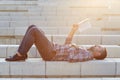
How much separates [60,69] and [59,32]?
8.33 ft

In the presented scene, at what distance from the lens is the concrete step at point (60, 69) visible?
5.74 m

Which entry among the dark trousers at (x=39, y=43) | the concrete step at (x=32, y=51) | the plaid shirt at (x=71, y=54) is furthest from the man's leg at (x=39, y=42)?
the concrete step at (x=32, y=51)

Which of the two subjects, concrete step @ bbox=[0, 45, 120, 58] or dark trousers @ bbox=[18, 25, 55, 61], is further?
concrete step @ bbox=[0, 45, 120, 58]

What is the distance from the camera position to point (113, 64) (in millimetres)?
5809

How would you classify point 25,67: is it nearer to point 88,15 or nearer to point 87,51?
point 87,51

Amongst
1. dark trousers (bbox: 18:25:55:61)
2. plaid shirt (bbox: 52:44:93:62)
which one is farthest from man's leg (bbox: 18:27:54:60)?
plaid shirt (bbox: 52:44:93:62)

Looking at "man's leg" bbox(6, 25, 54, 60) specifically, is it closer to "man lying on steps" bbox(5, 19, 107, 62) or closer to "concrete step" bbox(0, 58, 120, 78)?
"man lying on steps" bbox(5, 19, 107, 62)

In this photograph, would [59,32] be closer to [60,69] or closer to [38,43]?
[38,43]

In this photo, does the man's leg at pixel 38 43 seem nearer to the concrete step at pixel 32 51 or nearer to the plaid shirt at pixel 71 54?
the plaid shirt at pixel 71 54

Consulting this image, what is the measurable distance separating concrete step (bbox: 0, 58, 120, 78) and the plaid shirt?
9 cm

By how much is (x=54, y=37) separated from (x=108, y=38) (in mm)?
1002

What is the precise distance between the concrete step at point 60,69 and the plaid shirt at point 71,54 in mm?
88

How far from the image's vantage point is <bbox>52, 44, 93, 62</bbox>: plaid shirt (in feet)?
19.1

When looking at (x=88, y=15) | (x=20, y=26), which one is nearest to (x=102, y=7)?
(x=88, y=15)
